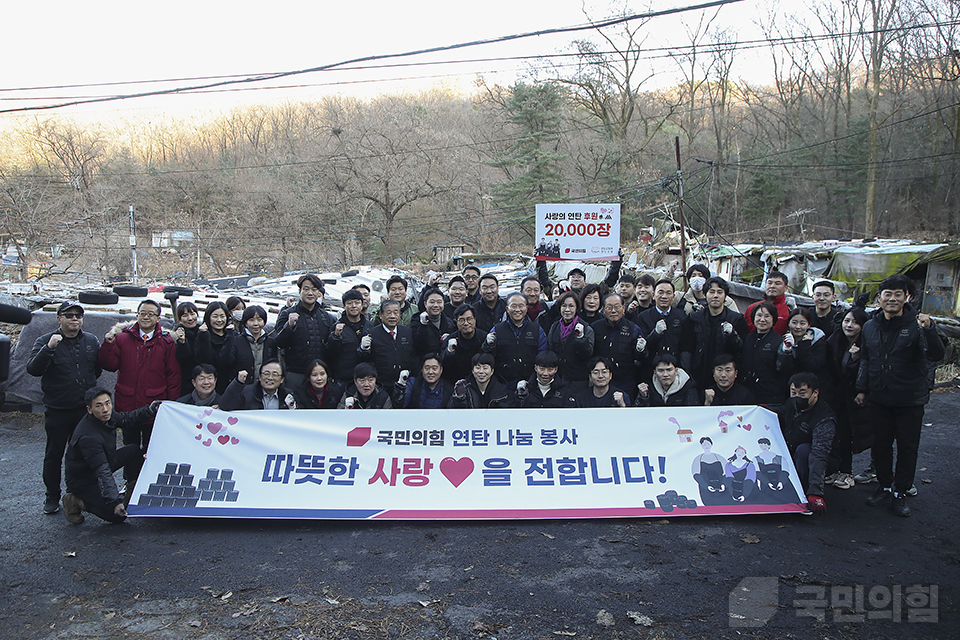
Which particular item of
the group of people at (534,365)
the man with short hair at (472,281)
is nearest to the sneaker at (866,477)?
the group of people at (534,365)

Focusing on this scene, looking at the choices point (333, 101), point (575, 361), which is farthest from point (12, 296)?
point (333, 101)

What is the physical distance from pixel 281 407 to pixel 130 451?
4.10ft

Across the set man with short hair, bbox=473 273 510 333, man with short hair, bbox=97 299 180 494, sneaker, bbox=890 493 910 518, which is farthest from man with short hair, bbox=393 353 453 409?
sneaker, bbox=890 493 910 518

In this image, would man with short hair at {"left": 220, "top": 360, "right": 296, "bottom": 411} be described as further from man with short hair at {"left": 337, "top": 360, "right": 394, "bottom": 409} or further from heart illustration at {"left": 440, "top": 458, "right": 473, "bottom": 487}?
heart illustration at {"left": 440, "top": 458, "right": 473, "bottom": 487}

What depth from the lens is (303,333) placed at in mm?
6094

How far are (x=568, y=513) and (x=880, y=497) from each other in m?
2.77

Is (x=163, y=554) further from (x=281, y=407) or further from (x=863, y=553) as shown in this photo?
(x=863, y=553)

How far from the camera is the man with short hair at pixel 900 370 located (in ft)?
15.8

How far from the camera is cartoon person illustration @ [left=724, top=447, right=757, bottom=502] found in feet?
15.6

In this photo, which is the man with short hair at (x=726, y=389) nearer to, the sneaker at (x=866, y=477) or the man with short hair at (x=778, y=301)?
the man with short hair at (x=778, y=301)

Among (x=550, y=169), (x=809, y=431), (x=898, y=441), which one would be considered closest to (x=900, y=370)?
(x=898, y=441)

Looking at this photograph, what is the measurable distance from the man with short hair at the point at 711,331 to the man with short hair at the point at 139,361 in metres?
5.00

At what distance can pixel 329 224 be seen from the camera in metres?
43.5

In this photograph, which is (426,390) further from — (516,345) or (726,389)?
(726,389)
